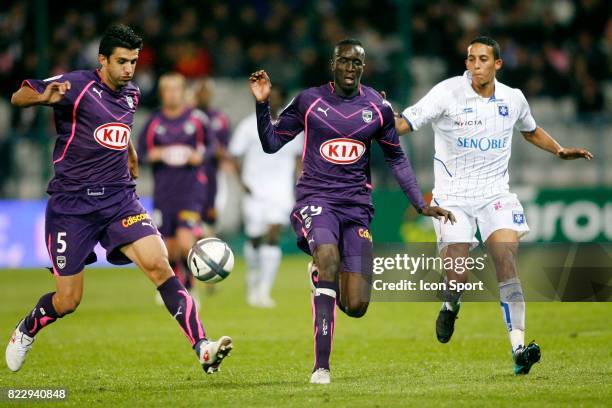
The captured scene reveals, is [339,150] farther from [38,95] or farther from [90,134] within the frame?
[38,95]

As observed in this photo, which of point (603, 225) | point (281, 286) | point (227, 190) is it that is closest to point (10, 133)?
point (227, 190)

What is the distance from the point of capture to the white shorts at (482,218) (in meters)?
9.25

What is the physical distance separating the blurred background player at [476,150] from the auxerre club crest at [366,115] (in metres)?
0.64

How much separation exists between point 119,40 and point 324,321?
8.39ft

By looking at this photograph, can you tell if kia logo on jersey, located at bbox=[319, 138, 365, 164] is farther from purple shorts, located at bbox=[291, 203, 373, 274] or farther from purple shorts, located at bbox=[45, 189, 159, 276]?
purple shorts, located at bbox=[45, 189, 159, 276]

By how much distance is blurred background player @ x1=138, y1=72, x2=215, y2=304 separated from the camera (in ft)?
46.5

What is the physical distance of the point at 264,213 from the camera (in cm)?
1589

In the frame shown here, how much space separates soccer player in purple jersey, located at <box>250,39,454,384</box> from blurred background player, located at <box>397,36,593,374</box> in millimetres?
629

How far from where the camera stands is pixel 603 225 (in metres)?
19.3

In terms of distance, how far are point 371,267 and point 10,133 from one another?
47.3 feet

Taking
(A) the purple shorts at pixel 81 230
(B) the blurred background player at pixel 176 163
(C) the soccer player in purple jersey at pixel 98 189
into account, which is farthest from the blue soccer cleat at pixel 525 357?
(B) the blurred background player at pixel 176 163

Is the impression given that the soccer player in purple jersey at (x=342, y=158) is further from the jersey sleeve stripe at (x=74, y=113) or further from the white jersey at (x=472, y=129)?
the jersey sleeve stripe at (x=74, y=113)

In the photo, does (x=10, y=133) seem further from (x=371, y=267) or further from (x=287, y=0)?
(x=371, y=267)

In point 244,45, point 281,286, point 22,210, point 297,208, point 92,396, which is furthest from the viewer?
point 244,45
